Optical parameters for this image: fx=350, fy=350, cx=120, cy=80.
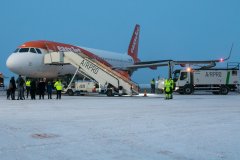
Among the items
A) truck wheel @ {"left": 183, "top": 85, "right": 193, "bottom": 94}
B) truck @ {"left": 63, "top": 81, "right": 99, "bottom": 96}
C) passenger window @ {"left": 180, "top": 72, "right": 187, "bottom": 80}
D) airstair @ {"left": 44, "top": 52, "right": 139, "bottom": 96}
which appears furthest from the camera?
passenger window @ {"left": 180, "top": 72, "right": 187, "bottom": 80}

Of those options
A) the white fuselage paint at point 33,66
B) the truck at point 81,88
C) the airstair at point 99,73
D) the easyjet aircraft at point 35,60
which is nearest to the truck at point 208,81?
the airstair at point 99,73

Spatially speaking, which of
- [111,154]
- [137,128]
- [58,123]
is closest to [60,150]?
[111,154]

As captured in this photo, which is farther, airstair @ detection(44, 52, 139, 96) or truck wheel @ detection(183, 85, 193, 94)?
truck wheel @ detection(183, 85, 193, 94)

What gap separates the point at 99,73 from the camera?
891 inches

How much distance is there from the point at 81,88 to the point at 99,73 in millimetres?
2032

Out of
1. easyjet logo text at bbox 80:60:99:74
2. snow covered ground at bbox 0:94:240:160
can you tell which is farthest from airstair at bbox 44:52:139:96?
snow covered ground at bbox 0:94:240:160

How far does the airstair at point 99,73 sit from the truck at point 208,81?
7.42m

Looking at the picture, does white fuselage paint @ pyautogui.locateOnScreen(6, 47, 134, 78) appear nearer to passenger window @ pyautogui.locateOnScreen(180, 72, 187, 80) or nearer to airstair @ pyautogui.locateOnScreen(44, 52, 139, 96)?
airstair @ pyautogui.locateOnScreen(44, 52, 139, 96)

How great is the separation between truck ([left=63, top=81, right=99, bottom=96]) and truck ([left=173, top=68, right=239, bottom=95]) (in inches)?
355

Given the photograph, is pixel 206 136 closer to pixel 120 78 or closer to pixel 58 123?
pixel 58 123

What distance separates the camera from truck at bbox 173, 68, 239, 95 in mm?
29094

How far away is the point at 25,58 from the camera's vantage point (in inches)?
914

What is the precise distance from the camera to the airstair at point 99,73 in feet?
73.5

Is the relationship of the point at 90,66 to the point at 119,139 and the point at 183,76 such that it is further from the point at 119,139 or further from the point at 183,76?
the point at 119,139
